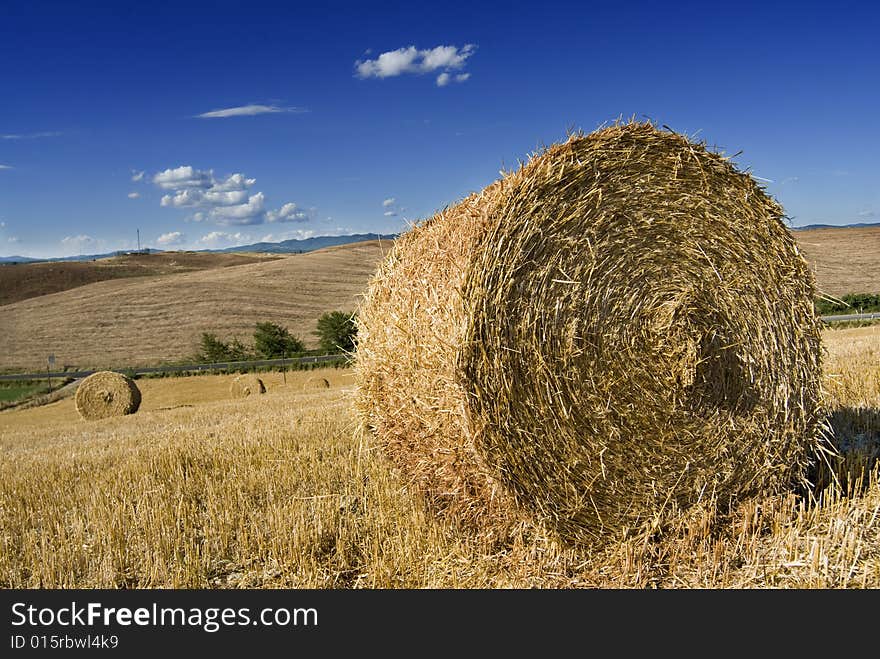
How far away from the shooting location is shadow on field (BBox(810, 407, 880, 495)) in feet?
17.8

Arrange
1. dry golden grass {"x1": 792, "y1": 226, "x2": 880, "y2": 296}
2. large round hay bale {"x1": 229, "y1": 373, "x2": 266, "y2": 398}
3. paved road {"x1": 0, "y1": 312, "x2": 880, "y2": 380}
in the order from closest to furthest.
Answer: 1. large round hay bale {"x1": 229, "y1": 373, "x2": 266, "y2": 398}
2. paved road {"x1": 0, "y1": 312, "x2": 880, "y2": 380}
3. dry golden grass {"x1": 792, "y1": 226, "x2": 880, "y2": 296}

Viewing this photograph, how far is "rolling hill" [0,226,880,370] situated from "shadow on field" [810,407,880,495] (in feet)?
97.3

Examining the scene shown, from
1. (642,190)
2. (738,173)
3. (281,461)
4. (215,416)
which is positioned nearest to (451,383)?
(642,190)

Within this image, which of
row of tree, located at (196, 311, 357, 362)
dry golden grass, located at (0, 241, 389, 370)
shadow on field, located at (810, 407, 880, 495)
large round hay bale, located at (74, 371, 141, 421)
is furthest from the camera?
dry golden grass, located at (0, 241, 389, 370)

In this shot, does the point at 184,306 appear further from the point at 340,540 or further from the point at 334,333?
the point at 340,540

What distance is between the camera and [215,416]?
13.4 metres

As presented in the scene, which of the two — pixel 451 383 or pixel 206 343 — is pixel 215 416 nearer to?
pixel 451 383

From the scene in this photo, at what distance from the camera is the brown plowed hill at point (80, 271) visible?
62188mm

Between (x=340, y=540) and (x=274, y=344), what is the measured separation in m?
31.8

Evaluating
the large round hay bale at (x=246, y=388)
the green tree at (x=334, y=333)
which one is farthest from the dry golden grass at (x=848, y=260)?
the large round hay bale at (x=246, y=388)

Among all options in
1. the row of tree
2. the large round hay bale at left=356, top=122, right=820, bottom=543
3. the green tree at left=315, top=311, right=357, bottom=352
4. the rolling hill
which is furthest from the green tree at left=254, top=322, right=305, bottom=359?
the large round hay bale at left=356, top=122, right=820, bottom=543

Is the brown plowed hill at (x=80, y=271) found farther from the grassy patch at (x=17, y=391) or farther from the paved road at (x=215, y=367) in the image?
the grassy patch at (x=17, y=391)

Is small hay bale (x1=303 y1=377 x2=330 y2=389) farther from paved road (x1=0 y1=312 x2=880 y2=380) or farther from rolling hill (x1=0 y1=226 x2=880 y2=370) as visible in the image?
rolling hill (x1=0 y1=226 x2=880 y2=370)

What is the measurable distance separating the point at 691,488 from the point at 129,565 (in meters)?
3.96
